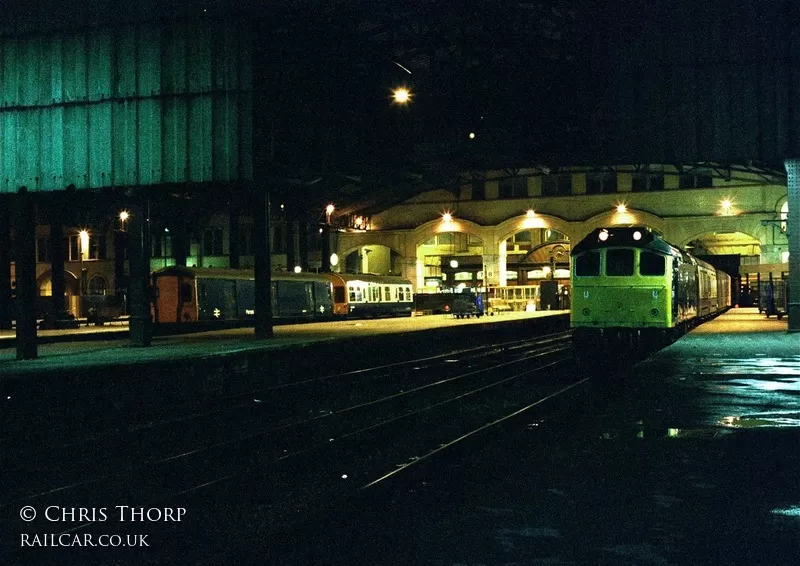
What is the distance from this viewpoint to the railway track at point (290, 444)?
28.3 ft

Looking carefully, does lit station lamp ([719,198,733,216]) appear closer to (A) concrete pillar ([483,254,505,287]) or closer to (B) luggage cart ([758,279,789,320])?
(B) luggage cart ([758,279,789,320])

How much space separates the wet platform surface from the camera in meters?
6.30

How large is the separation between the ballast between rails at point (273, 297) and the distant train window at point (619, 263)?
789 inches

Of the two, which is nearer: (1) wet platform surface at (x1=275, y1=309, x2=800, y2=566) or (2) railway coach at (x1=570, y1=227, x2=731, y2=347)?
(1) wet platform surface at (x1=275, y1=309, x2=800, y2=566)

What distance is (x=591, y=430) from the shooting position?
38.6 feet

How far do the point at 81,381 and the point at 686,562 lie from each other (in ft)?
50.0

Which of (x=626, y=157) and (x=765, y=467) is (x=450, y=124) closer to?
(x=626, y=157)

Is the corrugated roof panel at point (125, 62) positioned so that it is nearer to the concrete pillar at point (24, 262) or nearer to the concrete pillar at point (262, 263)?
the concrete pillar at point (262, 263)

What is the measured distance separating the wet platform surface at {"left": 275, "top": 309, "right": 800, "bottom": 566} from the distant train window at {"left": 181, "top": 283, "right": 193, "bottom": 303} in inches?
1051

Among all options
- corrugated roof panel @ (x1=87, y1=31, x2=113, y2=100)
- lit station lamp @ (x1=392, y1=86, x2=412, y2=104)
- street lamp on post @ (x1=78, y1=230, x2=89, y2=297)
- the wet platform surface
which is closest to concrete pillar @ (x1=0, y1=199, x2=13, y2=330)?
corrugated roof panel @ (x1=87, y1=31, x2=113, y2=100)

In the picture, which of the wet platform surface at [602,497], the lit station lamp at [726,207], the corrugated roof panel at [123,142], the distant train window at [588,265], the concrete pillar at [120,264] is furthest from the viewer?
the lit station lamp at [726,207]

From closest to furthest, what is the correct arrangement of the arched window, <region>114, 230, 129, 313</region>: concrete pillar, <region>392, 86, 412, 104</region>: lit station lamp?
<region>392, 86, 412, 104</region>: lit station lamp, <region>114, 230, 129, 313</region>: concrete pillar, the arched window

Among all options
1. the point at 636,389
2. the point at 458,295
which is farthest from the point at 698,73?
the point at 458,295

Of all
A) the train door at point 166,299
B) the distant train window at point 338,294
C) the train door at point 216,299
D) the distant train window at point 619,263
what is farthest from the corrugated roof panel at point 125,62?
the distant train window at point 338,294
